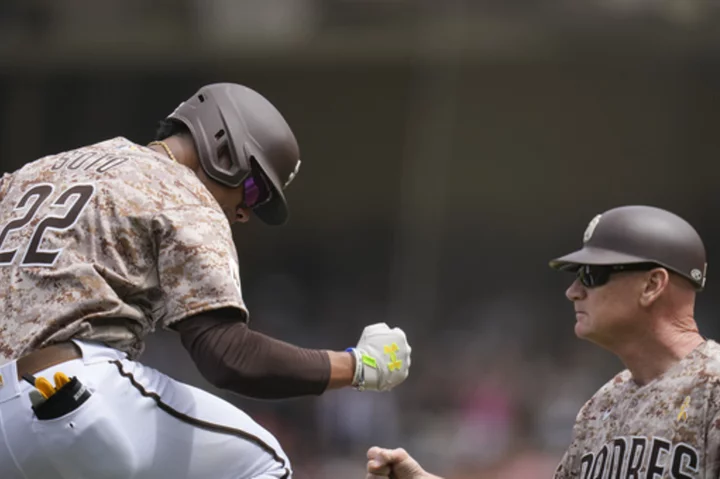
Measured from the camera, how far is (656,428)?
355cm

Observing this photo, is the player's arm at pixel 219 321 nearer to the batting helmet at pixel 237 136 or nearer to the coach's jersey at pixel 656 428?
the batting helmet at pixel 237 136

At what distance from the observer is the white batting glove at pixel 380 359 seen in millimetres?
3451

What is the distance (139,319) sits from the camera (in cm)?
343

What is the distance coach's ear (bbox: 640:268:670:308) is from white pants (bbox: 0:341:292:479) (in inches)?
49.3

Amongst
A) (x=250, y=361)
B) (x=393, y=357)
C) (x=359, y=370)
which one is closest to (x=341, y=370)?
(x=359, y=370)

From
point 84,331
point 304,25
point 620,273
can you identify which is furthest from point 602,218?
point 304,25

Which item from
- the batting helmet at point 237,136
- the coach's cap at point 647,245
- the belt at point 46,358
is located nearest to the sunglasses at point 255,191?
the batting helmet at point 237,136

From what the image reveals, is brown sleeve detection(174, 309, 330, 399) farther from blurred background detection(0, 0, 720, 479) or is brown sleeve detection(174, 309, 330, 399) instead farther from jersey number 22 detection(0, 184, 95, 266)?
blurred background detection(0, 0, 720, 479)

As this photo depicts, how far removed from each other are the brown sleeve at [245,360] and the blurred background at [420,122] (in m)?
8.58

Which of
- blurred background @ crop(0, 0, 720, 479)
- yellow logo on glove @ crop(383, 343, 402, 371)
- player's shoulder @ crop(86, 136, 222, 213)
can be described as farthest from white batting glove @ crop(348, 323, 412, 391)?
blurred background @ crop(0, 0, 720, 479)

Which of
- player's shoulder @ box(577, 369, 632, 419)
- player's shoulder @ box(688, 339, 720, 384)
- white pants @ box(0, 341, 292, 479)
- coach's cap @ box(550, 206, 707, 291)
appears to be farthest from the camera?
player's shoulder @ box(577, 369, 632, 419)

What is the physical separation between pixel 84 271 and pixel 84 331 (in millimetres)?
166

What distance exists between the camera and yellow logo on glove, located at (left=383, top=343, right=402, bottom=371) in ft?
11.4

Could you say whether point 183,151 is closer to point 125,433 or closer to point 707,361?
point 125,433
